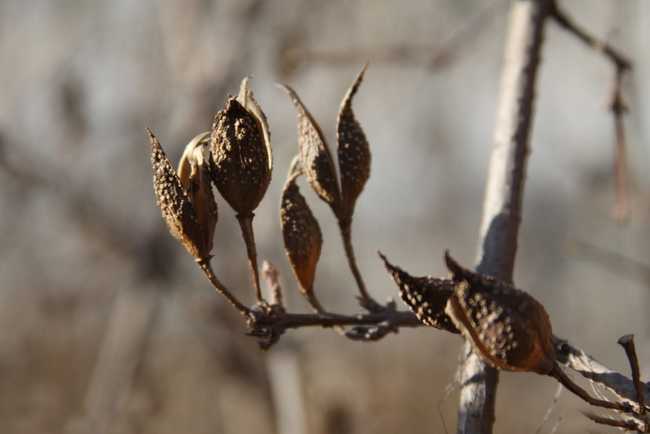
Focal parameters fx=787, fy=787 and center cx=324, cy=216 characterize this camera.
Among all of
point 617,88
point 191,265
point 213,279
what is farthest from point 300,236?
point 191,265

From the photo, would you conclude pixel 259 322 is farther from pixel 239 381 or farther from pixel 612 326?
pixel 612 326

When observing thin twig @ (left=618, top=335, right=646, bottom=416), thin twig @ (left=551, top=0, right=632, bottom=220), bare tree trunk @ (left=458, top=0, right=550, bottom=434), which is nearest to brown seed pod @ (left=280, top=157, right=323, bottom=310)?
bare tree trunk @ (left=458, top=0, right=550, bottom=434)

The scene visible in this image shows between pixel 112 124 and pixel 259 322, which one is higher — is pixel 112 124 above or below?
above

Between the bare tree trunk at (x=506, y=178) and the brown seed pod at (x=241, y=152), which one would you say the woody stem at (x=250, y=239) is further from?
the bare tree trunk at (x=506, y=178)

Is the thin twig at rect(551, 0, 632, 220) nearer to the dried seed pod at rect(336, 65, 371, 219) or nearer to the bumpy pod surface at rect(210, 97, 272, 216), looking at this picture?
the dried seed pod at rect(336, 65, 371, 219)

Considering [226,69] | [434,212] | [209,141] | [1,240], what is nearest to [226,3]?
[226,69]

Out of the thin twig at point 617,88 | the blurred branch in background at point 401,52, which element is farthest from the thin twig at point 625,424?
the blurred branch in background at point 401,52
